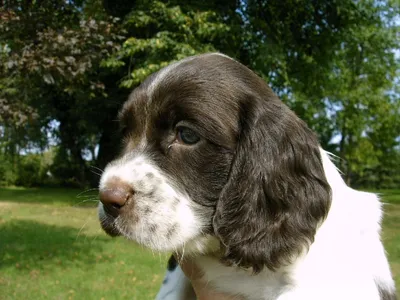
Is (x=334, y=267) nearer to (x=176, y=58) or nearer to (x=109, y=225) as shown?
(x=109, y=225)

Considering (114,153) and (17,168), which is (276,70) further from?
(17,168)

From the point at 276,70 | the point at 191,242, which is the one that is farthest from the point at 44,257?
the point at 276,70

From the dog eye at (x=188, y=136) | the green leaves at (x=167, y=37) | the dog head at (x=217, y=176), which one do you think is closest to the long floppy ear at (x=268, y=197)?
the dog head at (x=217, y=176)

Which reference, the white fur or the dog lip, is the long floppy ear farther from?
the dog lip

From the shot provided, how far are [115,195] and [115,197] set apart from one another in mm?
11

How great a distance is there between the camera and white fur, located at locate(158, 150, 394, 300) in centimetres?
293

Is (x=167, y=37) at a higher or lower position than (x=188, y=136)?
higher

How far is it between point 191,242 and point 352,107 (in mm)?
29353

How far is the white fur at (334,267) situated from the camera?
2.93 m

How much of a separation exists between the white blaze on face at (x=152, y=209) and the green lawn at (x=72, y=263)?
3016mm

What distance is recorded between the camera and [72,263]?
10883 mm

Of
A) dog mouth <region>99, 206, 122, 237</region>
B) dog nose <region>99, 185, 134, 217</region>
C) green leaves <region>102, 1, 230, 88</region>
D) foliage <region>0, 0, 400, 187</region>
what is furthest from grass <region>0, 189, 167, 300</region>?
green leaves <region>102, 1, 230, 88</region>

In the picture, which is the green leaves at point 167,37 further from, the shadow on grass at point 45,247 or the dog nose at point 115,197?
the dog nose at point 115,197

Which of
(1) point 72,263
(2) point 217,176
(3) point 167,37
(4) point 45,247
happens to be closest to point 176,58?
(3) point 167,37
